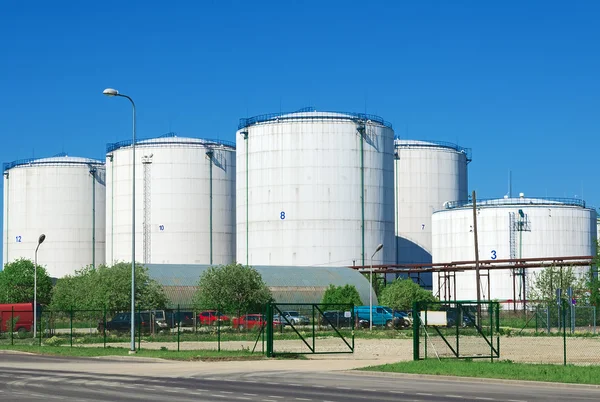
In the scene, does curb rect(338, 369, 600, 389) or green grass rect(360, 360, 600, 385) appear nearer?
curb rect(338, 369, 600, 389)

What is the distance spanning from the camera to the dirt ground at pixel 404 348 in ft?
140

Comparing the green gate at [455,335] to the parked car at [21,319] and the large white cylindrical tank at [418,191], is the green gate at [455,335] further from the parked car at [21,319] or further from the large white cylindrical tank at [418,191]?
the large white cylindrical tank at [418,191]

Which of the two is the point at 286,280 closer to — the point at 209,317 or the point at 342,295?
the point at 342,295

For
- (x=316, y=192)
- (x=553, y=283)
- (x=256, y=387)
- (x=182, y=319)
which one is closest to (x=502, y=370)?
(x=256, y=387)

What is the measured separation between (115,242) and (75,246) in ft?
34.8

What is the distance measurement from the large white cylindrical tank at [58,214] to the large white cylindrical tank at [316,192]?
31.3 metres

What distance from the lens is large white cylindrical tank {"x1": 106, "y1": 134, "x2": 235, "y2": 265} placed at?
11969cm

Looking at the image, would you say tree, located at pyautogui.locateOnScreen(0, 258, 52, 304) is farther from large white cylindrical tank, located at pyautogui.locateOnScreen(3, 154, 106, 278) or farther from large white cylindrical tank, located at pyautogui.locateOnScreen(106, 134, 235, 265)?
large white cylindrical tank, located at pyautogui.locateOnScreen(3, 154, 106, 278)

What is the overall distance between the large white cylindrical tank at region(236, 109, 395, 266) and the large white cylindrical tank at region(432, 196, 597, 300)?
1000 cm

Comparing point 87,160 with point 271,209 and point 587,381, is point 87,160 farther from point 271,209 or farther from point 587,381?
point 587,381

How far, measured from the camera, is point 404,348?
170 feet

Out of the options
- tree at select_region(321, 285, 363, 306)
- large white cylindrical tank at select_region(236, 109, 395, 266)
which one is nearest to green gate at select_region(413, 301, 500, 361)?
tree at select_region(321, 285, 363, 306)

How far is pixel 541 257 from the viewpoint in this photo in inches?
4284

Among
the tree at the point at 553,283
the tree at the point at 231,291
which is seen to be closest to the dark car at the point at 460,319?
the tree at the point at 231,291
